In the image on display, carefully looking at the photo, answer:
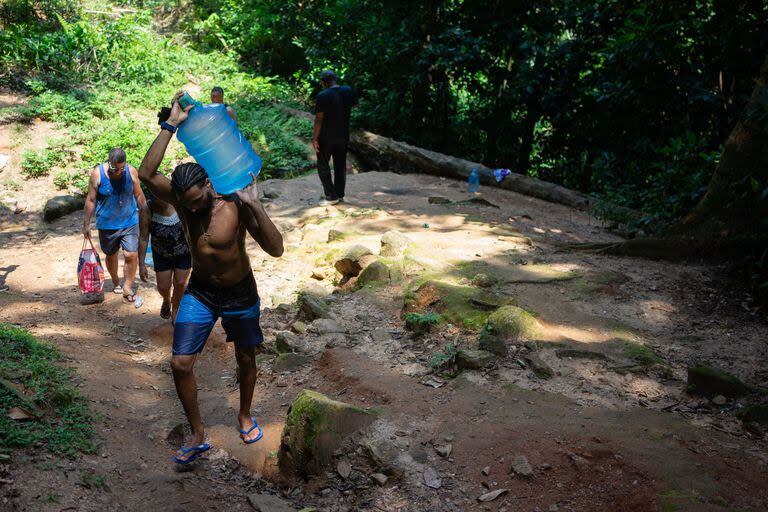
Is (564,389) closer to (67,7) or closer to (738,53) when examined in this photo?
(738,53)

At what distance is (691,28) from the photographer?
9.70 meters

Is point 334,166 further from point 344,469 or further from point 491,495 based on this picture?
point 491,495

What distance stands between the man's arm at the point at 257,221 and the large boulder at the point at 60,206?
799cm

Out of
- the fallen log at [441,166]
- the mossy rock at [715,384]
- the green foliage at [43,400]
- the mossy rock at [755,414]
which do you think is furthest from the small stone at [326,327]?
the fallen log at [441,166]

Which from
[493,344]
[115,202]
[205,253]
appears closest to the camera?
[205,253]

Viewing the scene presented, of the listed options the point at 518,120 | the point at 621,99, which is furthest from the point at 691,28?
the point at 518,120

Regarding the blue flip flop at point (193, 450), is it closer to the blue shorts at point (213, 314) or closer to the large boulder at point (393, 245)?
the blue shorts at point (213, 314)

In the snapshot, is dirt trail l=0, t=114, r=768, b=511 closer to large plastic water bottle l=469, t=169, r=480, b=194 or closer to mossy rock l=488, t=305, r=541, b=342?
mossy rock l=488, t=305, r=541, b=342

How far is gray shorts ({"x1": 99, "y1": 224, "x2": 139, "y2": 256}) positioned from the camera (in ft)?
20.8

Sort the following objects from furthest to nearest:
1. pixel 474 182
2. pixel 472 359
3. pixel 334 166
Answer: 1. pixel 474 182
2. pixel 334 166
3. pixel 472 359

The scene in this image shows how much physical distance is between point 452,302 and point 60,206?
25.1ft

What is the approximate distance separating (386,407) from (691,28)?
838cm

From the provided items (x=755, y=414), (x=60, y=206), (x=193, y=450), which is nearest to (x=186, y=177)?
(x=193, y=450)

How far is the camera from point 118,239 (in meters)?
6.41
